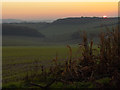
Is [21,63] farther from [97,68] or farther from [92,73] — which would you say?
[92,73]

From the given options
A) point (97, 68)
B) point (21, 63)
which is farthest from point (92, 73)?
point (21, 63)

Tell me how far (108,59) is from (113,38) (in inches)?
21.0

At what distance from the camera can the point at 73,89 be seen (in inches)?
171

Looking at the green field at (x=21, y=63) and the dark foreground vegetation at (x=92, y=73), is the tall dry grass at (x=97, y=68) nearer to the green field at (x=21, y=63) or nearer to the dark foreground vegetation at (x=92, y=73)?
the dark foreground vegetation at (x=92, y=73)

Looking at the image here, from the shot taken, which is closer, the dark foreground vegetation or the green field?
the dark foreground vegetation

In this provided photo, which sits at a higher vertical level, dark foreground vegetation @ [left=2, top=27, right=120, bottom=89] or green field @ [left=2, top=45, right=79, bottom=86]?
dark foreground vegetation @ [left=2, top=27, right=120, bottom=89]

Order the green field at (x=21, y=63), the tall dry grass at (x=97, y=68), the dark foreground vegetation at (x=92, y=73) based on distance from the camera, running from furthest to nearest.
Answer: the green field at (x=21, y=63), the tall dry grass at (x=97, y=68), the dark foreground vegetation at (x=92, y=73)

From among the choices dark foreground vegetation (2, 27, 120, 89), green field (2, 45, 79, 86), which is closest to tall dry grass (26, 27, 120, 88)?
dark foreground vegetation (2, 27, 120, 89)

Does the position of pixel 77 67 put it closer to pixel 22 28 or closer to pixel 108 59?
pixel 108 59

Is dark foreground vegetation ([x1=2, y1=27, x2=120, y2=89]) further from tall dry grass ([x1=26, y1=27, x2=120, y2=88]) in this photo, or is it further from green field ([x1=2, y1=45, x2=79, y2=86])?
green field ([x1=2, y1=45, x2=79, y2=86])

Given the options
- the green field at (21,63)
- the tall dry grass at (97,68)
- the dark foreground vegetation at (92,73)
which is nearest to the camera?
the dark foreground vegetation at (92,73)

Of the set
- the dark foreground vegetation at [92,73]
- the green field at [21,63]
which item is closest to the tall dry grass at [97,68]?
the dark foreground vegetation at [92,73]

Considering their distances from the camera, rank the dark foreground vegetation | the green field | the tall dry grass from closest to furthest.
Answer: the dark foreground vegetation
the tall dry grass
the green field

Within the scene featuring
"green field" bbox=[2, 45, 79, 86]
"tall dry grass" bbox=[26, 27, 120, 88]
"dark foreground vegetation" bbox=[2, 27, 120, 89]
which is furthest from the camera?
"green field" bbox=[2, 45, 79, 86]
